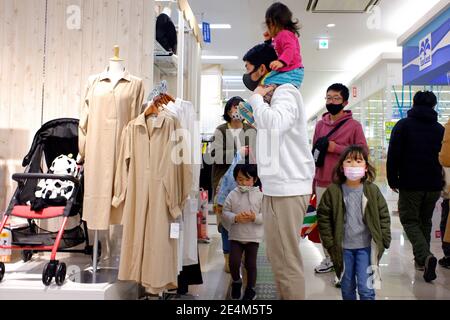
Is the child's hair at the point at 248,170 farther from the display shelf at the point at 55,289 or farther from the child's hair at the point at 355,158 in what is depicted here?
the display shelf at the point at 55,289

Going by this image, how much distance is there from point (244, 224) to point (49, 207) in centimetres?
123

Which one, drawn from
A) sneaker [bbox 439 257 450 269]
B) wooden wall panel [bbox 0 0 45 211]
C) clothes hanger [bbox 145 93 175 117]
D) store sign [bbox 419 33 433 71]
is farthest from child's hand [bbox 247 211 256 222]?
store sign [bbox 419 33 433 71]

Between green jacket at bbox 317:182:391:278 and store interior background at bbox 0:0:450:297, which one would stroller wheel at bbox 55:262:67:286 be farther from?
green jacket at bbox 317:182:391:278

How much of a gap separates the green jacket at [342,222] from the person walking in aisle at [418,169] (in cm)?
125

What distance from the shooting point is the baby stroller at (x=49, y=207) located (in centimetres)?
229

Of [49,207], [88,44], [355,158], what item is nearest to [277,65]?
[355,158]

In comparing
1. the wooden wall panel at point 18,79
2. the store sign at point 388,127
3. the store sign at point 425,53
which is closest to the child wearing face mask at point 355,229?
the wooden wall panel at point 18,79

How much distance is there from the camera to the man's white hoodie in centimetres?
173

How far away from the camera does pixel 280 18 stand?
6.24 feet

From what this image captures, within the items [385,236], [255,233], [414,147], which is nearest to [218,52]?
[414,147]

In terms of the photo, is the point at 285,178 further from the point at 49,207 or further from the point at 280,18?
the point at 49,207

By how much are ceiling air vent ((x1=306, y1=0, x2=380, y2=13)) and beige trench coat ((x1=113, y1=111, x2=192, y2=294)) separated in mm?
3197

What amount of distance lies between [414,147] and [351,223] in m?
1.47

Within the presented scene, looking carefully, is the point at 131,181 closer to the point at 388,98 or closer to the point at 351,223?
the point at 351,223
